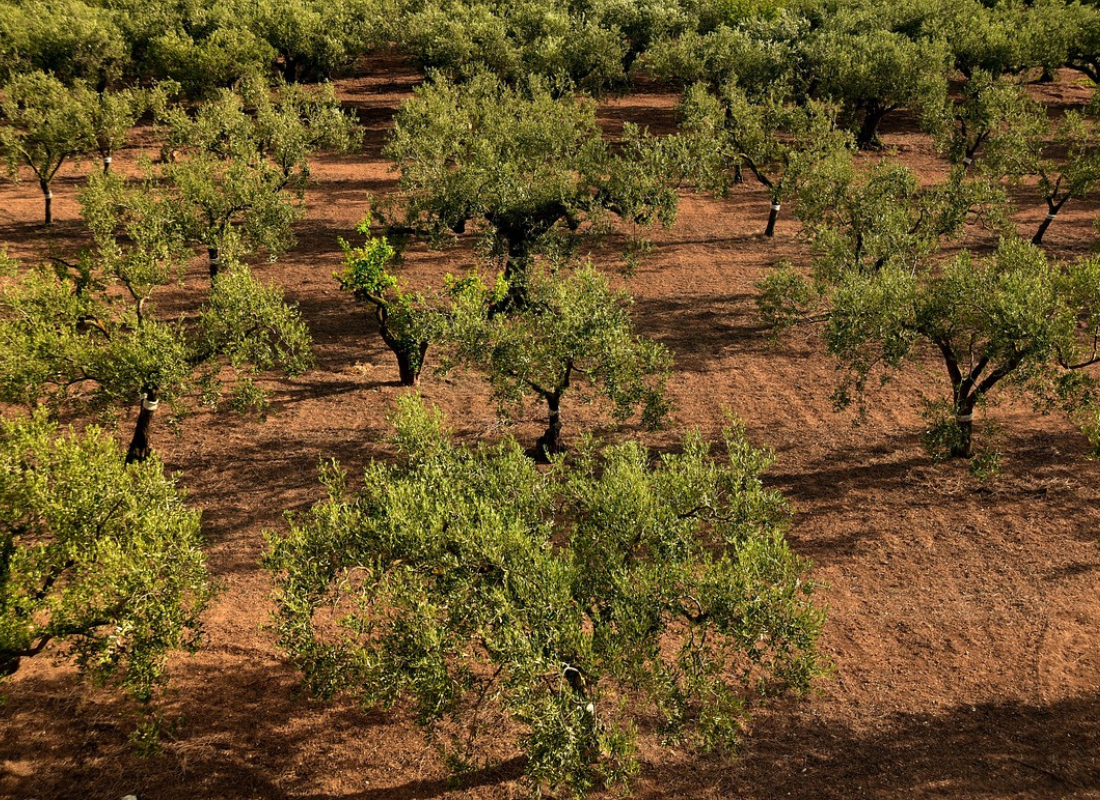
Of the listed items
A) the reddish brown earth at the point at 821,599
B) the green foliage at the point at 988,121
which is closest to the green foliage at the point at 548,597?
the reddish brown earth at the point at 821,599

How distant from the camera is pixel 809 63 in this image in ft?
204

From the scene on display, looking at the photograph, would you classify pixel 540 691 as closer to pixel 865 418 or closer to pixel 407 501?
pixel 407 501

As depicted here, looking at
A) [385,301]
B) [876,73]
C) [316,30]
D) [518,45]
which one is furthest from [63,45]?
[876,73]

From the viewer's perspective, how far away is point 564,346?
26000 millimetres

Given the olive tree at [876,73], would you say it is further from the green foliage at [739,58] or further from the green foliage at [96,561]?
the green foliage at [96,561]

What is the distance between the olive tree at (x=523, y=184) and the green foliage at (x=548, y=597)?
618 inches

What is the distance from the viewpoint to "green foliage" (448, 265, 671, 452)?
26.0m

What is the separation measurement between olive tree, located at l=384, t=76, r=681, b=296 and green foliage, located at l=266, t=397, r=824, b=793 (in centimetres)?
1569

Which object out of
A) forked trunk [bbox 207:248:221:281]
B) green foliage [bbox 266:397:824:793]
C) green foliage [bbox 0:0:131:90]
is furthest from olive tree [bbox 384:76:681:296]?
green foliage [bbox 0:0:131:90]

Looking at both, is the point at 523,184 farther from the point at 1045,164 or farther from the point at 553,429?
the point at 1045,164

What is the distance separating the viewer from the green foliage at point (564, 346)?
26.0 metres

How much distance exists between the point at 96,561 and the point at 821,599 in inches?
810

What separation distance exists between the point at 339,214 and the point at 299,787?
39499 mm

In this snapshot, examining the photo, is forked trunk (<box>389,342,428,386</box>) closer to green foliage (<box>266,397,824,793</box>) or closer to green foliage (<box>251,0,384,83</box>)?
green foliage (<box>266,397,824,793</box>)
